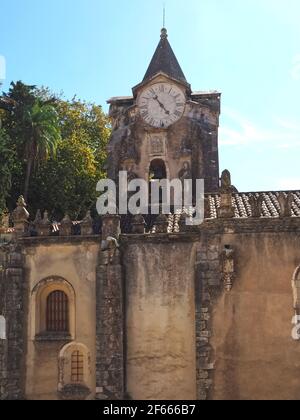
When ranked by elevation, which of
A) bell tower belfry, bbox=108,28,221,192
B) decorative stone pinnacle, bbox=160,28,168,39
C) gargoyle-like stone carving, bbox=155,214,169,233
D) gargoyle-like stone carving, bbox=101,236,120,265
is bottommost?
gargoyle-like stone carving, bbox=101,236,120,265

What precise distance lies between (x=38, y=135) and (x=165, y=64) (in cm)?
1156

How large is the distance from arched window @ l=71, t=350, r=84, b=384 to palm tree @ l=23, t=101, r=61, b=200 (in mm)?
17250

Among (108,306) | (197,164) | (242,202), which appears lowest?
(108,306)

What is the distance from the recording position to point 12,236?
24297mm

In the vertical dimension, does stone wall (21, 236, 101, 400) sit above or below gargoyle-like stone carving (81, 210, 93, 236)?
below

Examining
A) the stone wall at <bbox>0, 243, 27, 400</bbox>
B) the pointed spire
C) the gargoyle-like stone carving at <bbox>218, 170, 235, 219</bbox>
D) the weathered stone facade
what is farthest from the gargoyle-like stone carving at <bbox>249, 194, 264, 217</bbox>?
the pointed spire

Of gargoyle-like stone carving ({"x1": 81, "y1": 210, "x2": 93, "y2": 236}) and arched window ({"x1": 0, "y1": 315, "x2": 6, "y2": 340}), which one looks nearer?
arched window ({"x1": 0, "y1": 315, "x2": 6, "y2": 340})

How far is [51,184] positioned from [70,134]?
7.61 metres

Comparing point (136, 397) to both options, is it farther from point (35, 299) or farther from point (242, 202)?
point (242, 202)

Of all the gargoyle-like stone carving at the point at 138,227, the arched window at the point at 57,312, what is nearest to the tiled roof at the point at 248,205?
the gargoyle-like stone carving at the point at 138,227

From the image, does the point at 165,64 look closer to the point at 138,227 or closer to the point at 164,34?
the point at 164,34

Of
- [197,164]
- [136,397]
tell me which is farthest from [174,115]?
[136,397]

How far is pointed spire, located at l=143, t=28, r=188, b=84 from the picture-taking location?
102 feet

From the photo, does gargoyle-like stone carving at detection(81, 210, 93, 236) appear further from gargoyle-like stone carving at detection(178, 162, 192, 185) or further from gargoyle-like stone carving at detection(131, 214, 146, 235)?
gargoyle-like stone carving at detection(178, 162, 192, 185)
